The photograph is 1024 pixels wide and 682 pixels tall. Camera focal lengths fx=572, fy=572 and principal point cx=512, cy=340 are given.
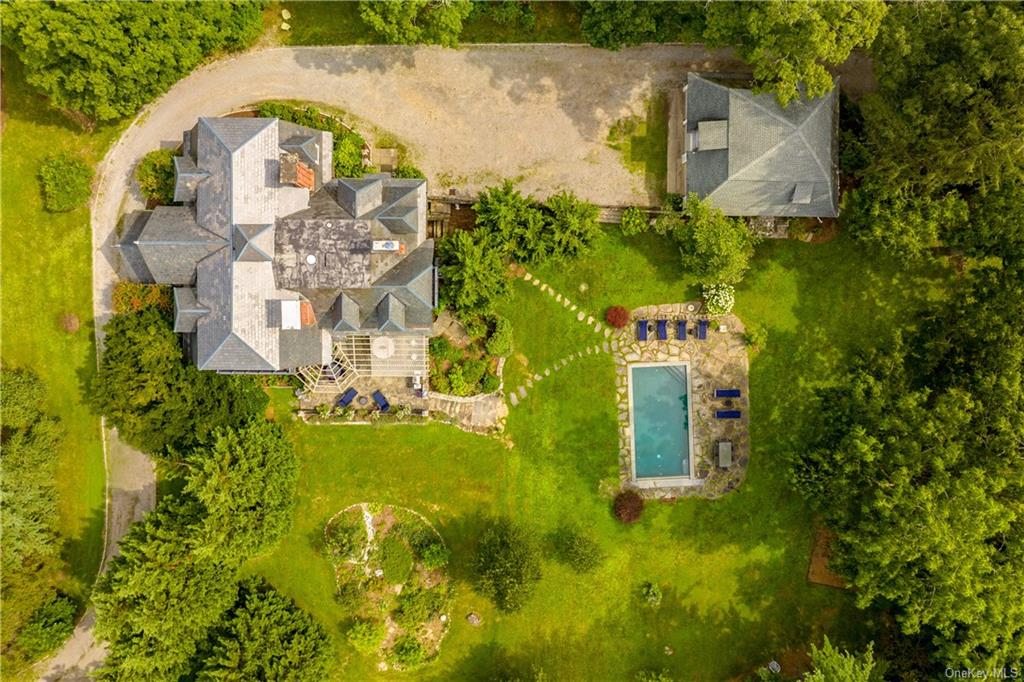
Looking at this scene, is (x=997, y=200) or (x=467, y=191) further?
(x=467, y=191)

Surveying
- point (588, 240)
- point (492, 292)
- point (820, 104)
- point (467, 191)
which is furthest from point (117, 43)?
point (820, 104)

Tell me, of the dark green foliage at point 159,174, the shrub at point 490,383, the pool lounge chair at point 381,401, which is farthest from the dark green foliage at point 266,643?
the dark green foliage at point 159,174

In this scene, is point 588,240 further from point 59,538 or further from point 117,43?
point 59,538

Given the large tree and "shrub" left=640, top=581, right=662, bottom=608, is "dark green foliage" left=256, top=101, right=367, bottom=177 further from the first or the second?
"shrub" left=640, top=581, right=662, bottom=608

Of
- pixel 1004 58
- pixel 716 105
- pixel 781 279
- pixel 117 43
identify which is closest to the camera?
pixel 1004 58

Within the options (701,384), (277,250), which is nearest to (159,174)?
(277,250)

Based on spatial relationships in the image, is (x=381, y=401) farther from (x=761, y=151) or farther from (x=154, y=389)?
(x=761, y=151)

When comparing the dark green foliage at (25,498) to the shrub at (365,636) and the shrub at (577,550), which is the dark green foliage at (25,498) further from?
the shrub at (577,550)
